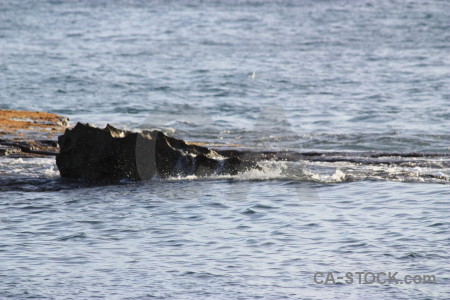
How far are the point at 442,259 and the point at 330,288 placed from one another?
1.63 m

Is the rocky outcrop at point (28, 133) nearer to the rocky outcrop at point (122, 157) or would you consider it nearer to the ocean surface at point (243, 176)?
the ocean surface at point (243, 176)

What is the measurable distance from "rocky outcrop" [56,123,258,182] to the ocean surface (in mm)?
298

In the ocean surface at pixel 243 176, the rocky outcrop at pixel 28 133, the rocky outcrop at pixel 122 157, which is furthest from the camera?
the rocky outcrop at pixel 28 133

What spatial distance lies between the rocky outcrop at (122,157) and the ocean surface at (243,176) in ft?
0.98

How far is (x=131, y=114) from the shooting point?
24797 millimetres

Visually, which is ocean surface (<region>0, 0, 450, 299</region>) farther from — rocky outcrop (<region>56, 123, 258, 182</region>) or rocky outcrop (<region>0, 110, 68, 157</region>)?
rocky outcrop (<region>0, 110, 68, 157</region>)

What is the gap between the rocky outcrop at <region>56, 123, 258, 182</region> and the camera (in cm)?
1287

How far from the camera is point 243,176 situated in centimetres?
1328

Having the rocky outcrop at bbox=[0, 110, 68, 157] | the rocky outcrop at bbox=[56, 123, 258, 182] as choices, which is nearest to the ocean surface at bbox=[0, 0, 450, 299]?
the rocky outcrop at bbox=[56, 123, 258, 182]

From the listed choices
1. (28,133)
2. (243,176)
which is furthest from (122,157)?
(28,133)

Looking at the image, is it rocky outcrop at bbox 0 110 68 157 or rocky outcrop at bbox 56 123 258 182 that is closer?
rocky outcrop at bbox 56 123 258 182

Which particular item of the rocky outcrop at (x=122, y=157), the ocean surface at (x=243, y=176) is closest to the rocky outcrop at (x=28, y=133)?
the ocean surface at (x=243, y=176)

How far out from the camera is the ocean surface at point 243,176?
341 inches

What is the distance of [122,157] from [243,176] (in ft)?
6.75
